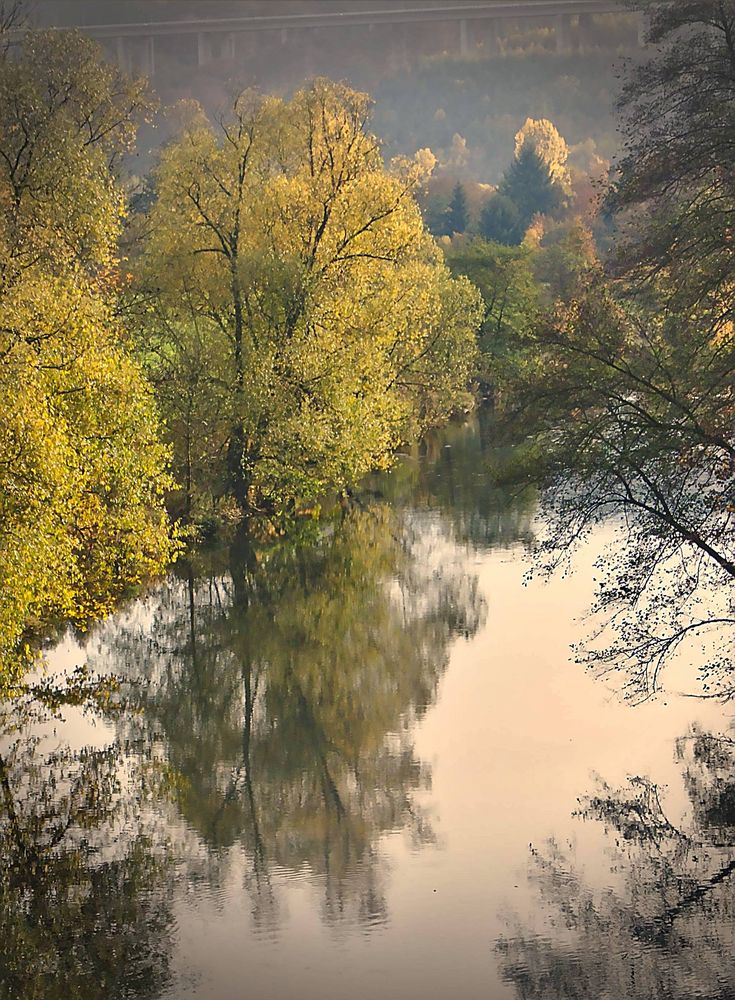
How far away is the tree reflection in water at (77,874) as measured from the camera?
1432 centimetres

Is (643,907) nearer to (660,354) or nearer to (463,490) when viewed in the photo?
(660,354)

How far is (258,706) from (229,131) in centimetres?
2057

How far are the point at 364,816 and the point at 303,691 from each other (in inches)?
230

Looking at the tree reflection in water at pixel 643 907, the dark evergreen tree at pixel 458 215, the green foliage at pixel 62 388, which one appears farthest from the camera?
the dark evergreen tree at pixel 458 215

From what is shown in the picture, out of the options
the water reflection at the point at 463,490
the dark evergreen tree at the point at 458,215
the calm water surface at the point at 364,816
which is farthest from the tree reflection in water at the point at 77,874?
the dark evergreen tree at the point at 458,215

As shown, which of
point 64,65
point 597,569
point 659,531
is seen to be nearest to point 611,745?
point 659,531

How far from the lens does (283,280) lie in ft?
123

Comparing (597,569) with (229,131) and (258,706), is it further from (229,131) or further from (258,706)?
(229,131)

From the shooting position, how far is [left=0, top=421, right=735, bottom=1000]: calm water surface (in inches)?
571

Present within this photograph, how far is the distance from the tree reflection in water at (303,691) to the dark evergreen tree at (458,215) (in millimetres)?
83402

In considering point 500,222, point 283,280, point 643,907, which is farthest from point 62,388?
point 500,222

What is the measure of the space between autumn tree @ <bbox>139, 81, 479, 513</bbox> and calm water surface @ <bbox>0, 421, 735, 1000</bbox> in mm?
8757

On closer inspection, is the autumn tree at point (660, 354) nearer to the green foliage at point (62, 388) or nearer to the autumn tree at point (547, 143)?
the green foliage at point (62, 388)

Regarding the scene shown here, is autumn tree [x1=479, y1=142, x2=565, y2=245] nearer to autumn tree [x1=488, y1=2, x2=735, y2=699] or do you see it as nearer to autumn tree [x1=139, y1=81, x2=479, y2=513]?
autumn tree [x1=139, y1=81, x2=479, y2=513]
